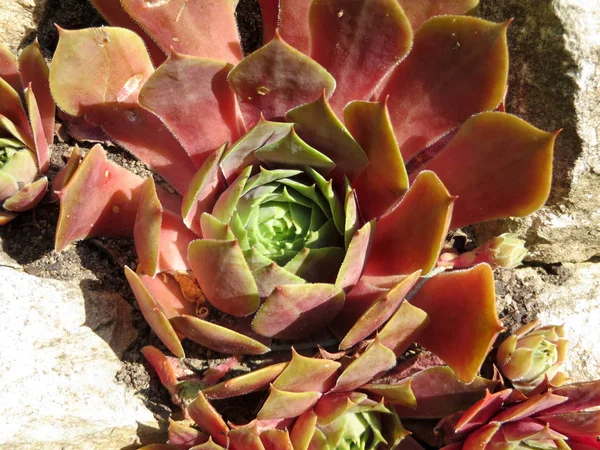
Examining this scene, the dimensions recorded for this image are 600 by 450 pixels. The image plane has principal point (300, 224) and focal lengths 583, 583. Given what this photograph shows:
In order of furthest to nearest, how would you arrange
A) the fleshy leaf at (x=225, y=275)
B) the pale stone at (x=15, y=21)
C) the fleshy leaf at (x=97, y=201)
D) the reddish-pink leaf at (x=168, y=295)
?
1. the pale stone at (x=15, y=21)
2. the reddish-pink leaf at (x=168, y=295)
3. the fleshy leaf at (x=97, y=201)
4. the fleshy leaf at (x=225, y=275)

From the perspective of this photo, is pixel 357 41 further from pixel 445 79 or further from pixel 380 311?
pixel 380 311

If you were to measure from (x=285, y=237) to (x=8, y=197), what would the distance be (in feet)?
2.20

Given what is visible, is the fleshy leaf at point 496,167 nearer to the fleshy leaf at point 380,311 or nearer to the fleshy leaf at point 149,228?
the fleshy leaf at point 380,311

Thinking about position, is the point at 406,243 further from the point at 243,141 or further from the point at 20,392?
the point at 20,392

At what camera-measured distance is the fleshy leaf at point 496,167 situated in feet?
3.79

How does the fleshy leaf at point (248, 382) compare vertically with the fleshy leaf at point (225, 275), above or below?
below

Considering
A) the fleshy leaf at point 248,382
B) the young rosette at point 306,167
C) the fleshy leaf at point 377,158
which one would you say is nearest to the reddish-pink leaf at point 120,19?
the young rosette at point 306,167

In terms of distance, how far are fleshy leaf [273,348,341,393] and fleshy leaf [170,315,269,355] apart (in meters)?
0.09

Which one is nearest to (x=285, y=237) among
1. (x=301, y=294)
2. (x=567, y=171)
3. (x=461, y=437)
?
(x=301, y=294)

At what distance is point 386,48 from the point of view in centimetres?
125

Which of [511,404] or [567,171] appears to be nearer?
[511,404]

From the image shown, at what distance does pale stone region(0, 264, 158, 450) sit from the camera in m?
1.26

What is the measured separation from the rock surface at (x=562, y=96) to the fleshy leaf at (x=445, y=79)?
0.76ft

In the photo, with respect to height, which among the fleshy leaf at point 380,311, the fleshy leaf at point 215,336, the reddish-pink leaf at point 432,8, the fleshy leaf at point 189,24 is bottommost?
the fleshy leaf at point 215,336
